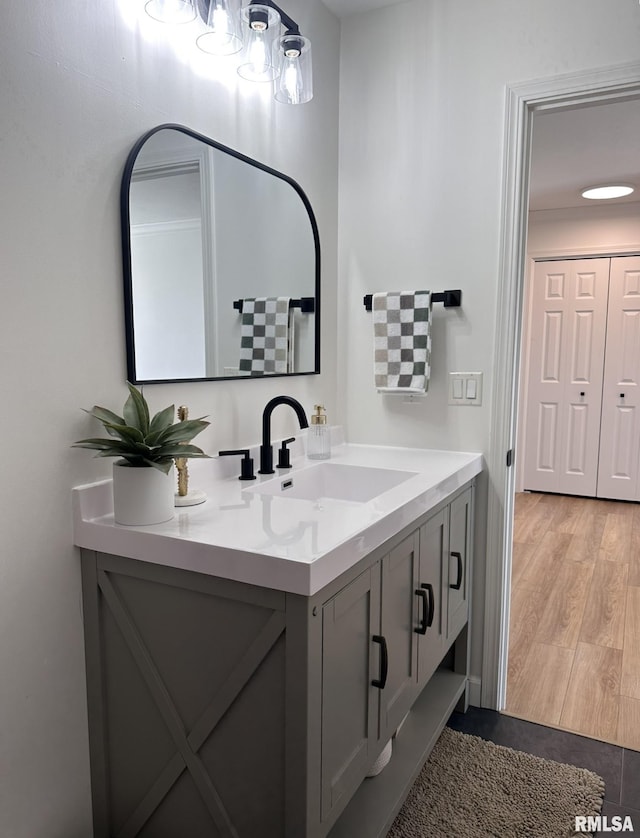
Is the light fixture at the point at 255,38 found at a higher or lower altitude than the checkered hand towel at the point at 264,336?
higher

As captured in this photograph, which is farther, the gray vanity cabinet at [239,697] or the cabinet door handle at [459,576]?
the cabinet door handle at [459,576]

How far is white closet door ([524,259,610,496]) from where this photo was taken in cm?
506

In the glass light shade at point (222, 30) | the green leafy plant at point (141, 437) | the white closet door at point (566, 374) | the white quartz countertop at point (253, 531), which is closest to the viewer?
the white quartz countertop at point (253, 531)

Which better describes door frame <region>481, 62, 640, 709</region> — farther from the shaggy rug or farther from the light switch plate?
the shaggy rug

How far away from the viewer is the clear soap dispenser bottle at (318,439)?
2047 mm

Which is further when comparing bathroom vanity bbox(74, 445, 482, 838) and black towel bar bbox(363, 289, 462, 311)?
black towel bar bbox(363, 289, 462, 311)

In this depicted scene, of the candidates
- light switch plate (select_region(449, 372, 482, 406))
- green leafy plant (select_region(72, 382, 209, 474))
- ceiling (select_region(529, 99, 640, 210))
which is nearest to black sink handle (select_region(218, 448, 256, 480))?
green leafy plant (select_region(72, 382, 209, 474))

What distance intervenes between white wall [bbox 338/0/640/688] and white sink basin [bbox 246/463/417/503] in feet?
1.36

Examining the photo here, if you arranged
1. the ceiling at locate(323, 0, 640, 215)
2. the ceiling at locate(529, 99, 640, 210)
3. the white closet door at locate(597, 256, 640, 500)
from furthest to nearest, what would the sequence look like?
the white closet door at locate(597, 256, 640, 500) < the ceiling at locate(529, 99, 640, 210) < the ceiling at locate(323, 0, 640, 215)

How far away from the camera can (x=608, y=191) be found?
4.41m

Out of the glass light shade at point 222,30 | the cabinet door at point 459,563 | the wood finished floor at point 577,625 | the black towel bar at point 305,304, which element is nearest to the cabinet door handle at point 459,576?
the cabinet door at point 459,563

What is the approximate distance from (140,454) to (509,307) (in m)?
1.39
